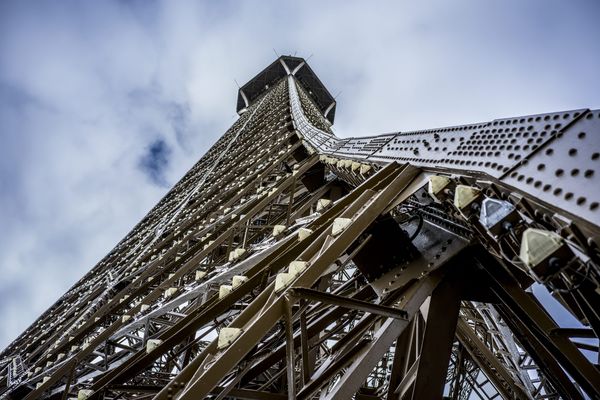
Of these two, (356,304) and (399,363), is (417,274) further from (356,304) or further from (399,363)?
(399,363)

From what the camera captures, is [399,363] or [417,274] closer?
[417,274]

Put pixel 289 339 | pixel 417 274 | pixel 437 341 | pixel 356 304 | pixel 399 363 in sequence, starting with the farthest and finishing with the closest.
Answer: pixel 399 363, pixel 417 274, pixel 437 341, pixel 356 304, pixel 289 339

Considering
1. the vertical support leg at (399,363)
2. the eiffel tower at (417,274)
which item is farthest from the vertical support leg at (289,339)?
the vertical support leg at (399,363)

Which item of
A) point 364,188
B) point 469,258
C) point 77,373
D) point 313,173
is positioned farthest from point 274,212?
point 469,258

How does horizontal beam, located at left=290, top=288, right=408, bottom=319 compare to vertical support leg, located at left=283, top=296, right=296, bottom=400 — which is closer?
vertical support leg, located at left=283, top=296, right=296, bottom=400

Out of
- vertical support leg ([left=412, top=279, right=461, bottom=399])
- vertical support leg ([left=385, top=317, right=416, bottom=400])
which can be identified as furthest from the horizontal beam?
vertical support leg ([left=385, top=317, right=416, bottom=400])

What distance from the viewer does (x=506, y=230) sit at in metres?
2.06

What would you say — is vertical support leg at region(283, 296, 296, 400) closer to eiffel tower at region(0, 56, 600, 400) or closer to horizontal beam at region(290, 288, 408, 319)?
eiffel tower at region(0, 56, 600, 400)

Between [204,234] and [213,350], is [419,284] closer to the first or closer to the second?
[213,350]

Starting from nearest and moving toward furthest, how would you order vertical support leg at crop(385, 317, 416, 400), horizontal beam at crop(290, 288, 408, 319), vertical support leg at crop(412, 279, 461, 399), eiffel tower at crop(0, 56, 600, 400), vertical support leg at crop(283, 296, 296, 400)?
eiffel tower at crop(0, 56, 600, 400)
vertical support leg at crop(283, 296, 296, 400)
horizontal beam at crop(290, 288, 408, 319)
vertical support leg at crop(412, 279, 461, 399)
vertical support leg at crop(385, 317, 416, 400)

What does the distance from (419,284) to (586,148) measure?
183cm

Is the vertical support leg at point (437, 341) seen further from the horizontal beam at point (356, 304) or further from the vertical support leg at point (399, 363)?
the vertical support leg at point (399, 363)

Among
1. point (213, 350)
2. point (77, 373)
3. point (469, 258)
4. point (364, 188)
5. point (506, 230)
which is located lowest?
point (506, 230)

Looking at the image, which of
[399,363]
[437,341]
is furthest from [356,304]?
[399,363]
